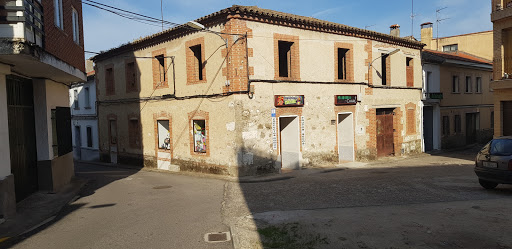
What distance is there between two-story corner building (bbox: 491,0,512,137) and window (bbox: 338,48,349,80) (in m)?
6.67

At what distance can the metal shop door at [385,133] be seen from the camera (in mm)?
19097

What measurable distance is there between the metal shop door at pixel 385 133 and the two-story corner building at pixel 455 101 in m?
3.93

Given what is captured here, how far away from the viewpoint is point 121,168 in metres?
19.3

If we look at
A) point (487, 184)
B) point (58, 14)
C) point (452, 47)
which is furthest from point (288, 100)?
point (452, 47)

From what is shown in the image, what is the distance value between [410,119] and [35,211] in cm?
1899

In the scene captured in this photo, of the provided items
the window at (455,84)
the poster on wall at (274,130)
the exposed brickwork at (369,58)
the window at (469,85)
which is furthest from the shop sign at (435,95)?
the poster on wall at (274,130)

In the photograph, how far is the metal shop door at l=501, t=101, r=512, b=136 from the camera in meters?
16.3

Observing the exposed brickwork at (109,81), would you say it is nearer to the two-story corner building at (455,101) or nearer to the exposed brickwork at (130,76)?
the exposed brickwork at (130,76)

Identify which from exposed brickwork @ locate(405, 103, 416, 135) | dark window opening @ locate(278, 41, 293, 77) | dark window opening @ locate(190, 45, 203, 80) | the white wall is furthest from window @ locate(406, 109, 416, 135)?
the white wall

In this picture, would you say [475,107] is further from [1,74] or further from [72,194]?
[1,74]

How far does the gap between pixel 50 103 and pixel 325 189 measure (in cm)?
905

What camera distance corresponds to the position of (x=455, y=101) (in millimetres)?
24531

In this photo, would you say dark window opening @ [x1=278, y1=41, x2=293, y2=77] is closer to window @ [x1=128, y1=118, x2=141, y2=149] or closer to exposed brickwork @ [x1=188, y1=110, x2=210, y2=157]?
exposed brickwork @ [x1=188, y1=110, x2=210, y2=157]

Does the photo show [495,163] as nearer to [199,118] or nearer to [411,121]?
[199,118]
